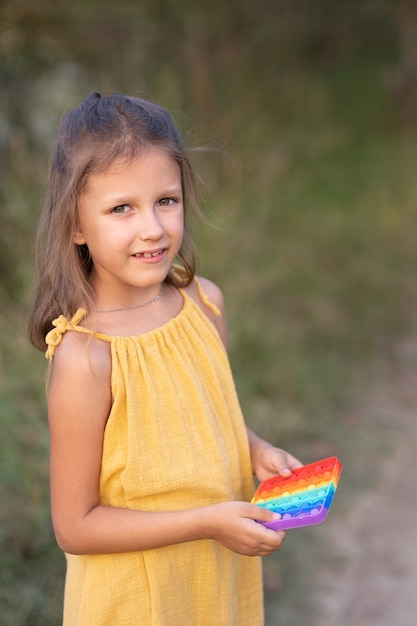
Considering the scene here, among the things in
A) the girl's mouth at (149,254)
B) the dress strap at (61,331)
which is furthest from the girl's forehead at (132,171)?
the dress strap at (61,331)

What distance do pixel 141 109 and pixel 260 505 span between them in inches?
31.8

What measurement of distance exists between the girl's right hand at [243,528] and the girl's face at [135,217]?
0.45m

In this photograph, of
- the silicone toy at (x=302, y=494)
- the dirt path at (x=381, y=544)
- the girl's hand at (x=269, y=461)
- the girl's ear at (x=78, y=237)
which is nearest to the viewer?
the silicone toy at (x=302, y=494)

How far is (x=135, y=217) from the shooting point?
5.03 ft

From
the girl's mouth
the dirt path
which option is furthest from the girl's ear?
the dirt path

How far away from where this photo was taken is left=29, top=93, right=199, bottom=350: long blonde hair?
5.08ft

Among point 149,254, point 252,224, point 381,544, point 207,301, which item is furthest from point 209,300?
point 252,224

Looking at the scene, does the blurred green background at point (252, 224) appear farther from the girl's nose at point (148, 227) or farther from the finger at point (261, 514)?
the finger at point (261, 514)

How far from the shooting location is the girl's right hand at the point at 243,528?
5.05ft

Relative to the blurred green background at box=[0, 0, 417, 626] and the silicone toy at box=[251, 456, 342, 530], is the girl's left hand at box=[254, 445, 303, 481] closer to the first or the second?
the silicone toy at box=[251, 456, 342, 530]

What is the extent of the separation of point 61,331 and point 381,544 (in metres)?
2.07

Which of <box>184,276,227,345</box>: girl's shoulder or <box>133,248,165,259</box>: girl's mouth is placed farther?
<box>184,276,227,345</box>: girl's shoulder

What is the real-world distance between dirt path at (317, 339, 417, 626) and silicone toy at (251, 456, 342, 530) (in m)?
1.29

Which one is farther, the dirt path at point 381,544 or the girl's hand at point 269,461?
the dirt path at point 381,544
